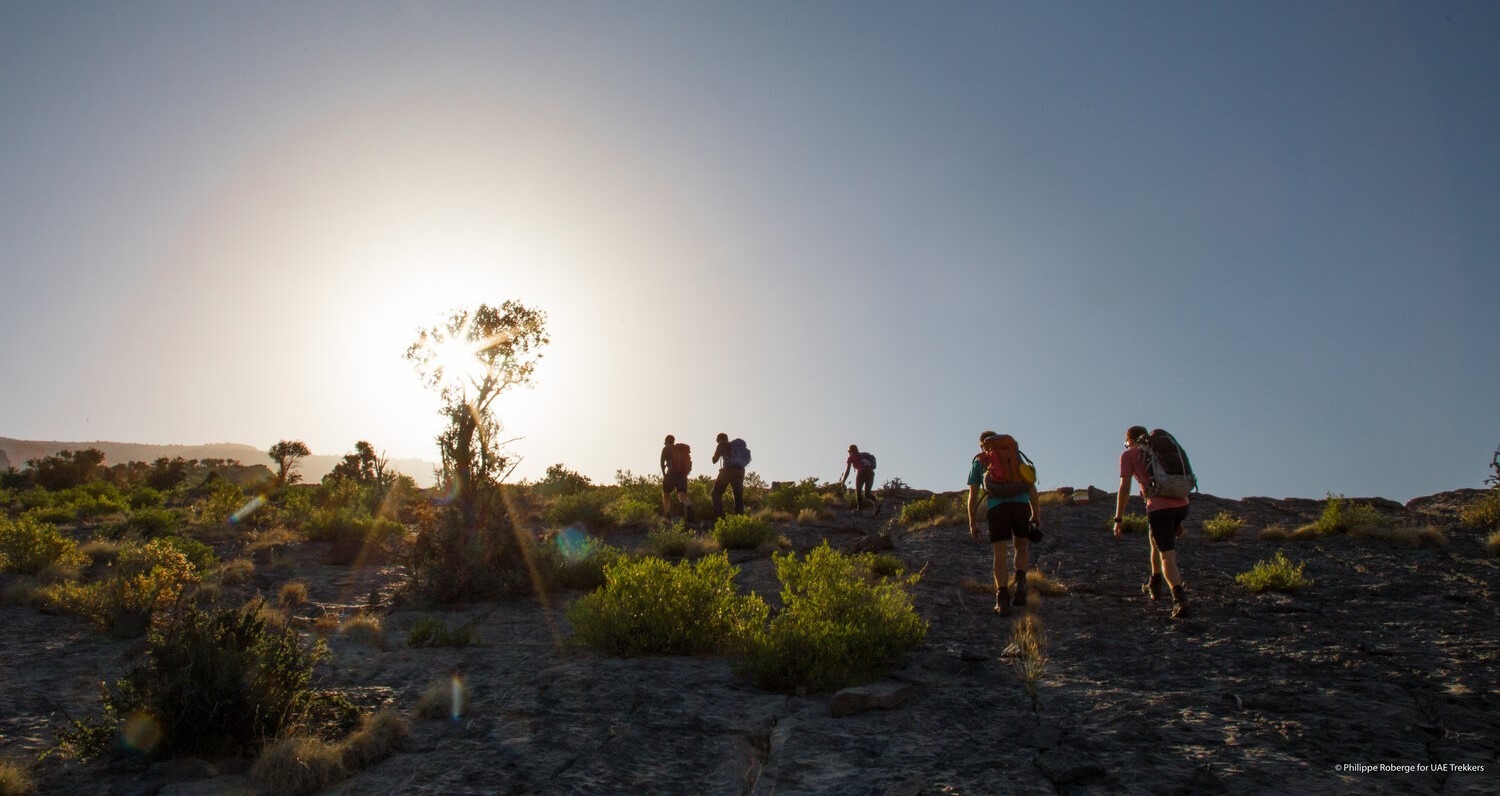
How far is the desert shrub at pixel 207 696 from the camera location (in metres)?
5.07

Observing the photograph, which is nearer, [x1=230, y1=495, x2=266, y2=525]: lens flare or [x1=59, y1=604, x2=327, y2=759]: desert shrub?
[x1=59, y1=604, x2=327, y2=759]: desert shrub

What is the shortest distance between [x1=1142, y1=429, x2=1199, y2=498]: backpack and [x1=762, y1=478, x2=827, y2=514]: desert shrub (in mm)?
12427

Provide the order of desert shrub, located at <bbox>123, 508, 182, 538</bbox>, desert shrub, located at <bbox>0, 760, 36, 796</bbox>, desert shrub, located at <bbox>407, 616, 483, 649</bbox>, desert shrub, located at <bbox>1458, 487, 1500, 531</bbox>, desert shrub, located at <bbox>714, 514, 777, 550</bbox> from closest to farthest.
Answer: desert shrub, located at <bbox>0, 760, 36, 796</bbox> → desert shrub, located at <bbox>407, 616, 483, 649</bbox> → desert shrub, located at <bbox>714, 514, 777, 550</bbox> → desert shrub, located at <bbox>1458, 487, 1500, 531</bbox> → desert shrub, located at <bbox>123, 508, 182, 538</bbox>

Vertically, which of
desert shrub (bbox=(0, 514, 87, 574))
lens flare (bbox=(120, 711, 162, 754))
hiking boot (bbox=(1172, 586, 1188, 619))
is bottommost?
lens flare (bbox=(120, 711, 162, 754))

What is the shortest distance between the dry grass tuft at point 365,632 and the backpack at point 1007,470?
7.24m

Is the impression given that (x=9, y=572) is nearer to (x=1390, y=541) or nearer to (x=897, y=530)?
(x=897, y=530)

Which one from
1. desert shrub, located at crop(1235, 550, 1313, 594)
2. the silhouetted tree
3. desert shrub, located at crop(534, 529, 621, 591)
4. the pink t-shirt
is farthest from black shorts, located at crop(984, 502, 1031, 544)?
the silhouetted tree

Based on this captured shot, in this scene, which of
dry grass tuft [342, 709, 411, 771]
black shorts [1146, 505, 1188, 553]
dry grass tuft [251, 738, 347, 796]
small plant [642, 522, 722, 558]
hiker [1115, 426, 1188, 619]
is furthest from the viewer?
small plant [642, 522, 722, 558]

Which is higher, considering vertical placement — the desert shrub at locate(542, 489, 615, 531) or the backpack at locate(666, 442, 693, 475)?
the backpack at locate(666, 442, 693, 475)

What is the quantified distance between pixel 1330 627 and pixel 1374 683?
2.40 meters

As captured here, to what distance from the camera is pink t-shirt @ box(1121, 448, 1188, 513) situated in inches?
350

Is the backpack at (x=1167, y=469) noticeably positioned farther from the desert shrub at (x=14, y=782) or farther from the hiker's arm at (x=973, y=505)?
the desert shrub at (x=14, y=782)

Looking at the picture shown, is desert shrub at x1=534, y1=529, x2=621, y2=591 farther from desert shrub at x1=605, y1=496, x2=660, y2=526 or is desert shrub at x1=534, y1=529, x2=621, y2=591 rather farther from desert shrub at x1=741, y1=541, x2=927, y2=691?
desert shrub at x1=605, y1=496, x2=660, y2=526

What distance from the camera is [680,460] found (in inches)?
747
